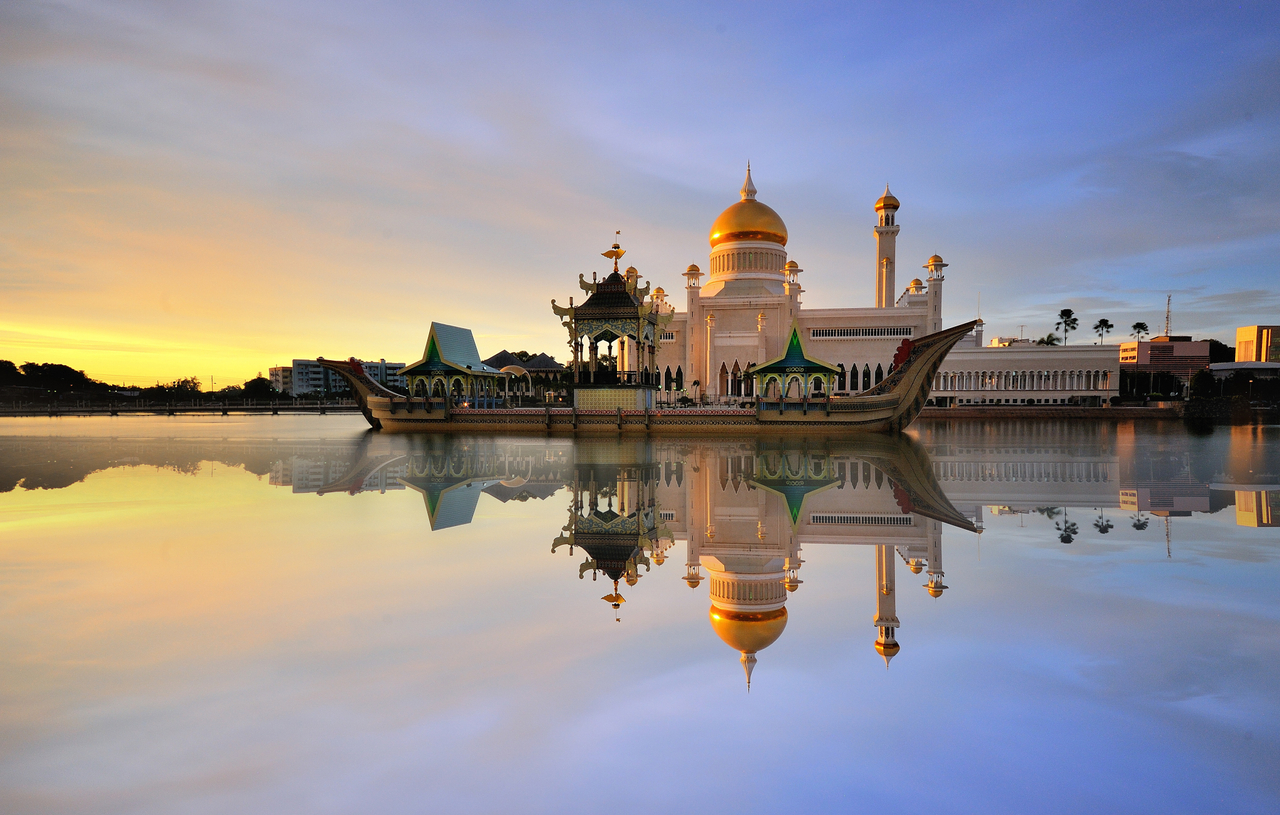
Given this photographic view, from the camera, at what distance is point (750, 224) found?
1512 inches

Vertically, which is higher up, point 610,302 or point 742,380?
point 610,302

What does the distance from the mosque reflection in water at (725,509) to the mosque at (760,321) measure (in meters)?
21.2

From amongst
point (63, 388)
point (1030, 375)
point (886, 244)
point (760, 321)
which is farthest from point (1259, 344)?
point (63, 388)

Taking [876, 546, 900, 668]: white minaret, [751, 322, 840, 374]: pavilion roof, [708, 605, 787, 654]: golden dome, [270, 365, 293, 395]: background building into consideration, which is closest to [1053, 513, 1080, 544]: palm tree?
[876, 546, 900, 668]: white minaret

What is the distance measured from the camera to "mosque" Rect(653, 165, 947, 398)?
119 feet

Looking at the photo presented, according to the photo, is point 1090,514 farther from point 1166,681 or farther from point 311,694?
point 311,694

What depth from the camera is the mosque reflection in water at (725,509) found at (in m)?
4.51

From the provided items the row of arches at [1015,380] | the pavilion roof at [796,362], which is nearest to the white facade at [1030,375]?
the row of arches at [1015,380]

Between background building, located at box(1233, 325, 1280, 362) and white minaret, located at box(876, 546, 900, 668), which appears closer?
white minaret, located at box(876, 546, 900, 668)

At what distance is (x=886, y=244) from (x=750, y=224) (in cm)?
Result: 954

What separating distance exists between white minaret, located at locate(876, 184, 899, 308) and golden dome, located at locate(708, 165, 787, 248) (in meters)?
6.70

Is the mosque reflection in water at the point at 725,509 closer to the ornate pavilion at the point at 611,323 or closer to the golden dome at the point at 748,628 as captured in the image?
the golden dome at the point at 748,628

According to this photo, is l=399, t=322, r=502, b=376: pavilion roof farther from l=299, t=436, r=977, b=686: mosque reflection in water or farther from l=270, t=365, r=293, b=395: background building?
l=270, t=365, r=293, b=395: background building

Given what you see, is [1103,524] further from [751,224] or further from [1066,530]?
[751,224]
